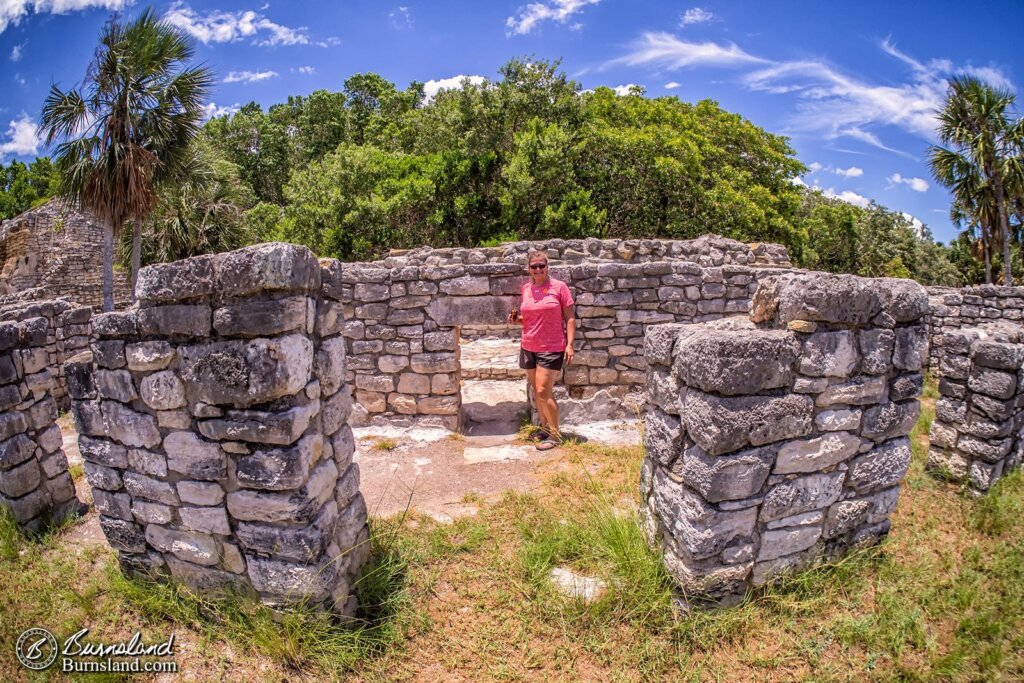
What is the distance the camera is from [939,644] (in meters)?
2.69

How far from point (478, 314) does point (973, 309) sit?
10508 millimetres

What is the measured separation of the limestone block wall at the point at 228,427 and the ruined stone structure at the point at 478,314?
117 inches

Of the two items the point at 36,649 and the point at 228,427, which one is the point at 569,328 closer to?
the point at 228,427

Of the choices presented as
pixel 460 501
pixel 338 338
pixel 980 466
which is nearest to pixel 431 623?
pixel 460 501

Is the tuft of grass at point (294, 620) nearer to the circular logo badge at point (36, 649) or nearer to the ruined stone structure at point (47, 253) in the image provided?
the circular logo badge at point (36, 649)

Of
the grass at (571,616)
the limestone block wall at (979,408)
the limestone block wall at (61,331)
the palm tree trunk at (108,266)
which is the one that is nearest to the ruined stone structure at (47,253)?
the palm tree trunk at (108,266)

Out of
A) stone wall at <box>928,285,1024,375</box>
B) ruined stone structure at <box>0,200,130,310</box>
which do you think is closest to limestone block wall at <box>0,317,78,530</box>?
stone wall at <box>928,285,1024,375</box>

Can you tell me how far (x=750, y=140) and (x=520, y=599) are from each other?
56.2 feet

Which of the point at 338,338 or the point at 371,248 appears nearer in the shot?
the point at 338,338

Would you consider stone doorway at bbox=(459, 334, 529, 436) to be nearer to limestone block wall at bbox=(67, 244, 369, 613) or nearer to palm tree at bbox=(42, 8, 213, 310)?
limestone block wall at bbox=(67, 244, 369, 613)

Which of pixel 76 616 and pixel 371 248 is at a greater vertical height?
pixel 371 248

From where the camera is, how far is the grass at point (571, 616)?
261 centimetres

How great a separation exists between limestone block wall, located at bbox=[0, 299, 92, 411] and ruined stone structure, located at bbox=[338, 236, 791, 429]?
15.1 feet

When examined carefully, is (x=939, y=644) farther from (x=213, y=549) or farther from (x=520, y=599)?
(x=213, y=549)
